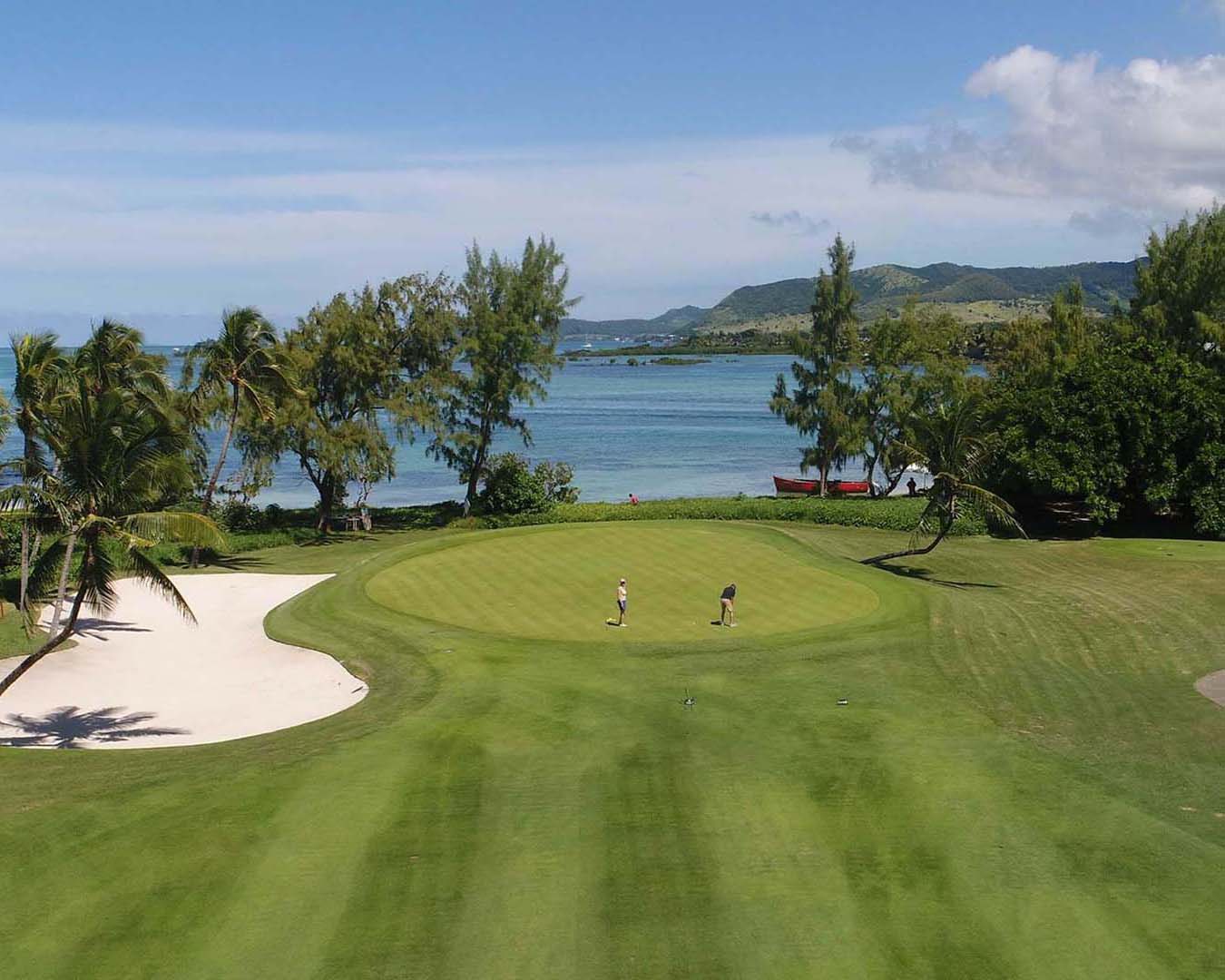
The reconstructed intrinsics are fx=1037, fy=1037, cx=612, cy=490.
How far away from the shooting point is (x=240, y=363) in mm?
44750

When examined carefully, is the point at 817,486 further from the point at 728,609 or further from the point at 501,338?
the point at 728,609

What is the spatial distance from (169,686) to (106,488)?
1024cm

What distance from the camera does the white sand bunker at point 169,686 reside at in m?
23.8

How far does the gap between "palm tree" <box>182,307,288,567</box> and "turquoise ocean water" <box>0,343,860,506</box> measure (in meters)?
32.1

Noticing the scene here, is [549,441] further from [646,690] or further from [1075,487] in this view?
[646,690]

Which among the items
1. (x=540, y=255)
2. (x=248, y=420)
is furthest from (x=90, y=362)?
(x=540, y=255)

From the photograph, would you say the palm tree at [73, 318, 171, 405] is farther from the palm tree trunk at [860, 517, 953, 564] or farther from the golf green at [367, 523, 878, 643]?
the palm tree trunk at [860, 517, 953, 564]

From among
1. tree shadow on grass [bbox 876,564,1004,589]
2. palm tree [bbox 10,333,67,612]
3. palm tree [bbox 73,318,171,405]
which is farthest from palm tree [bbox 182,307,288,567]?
tree shadow on grass [bbox 876,564,1004,589]

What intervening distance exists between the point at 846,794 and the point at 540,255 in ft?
145

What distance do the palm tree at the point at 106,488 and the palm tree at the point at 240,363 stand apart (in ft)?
81.7

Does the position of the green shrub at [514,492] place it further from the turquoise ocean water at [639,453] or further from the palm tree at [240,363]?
the turquoise ocean water at [639,453]

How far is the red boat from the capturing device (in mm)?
68250

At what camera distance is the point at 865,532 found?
152 ft

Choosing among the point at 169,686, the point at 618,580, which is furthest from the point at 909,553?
the point at 169,686
